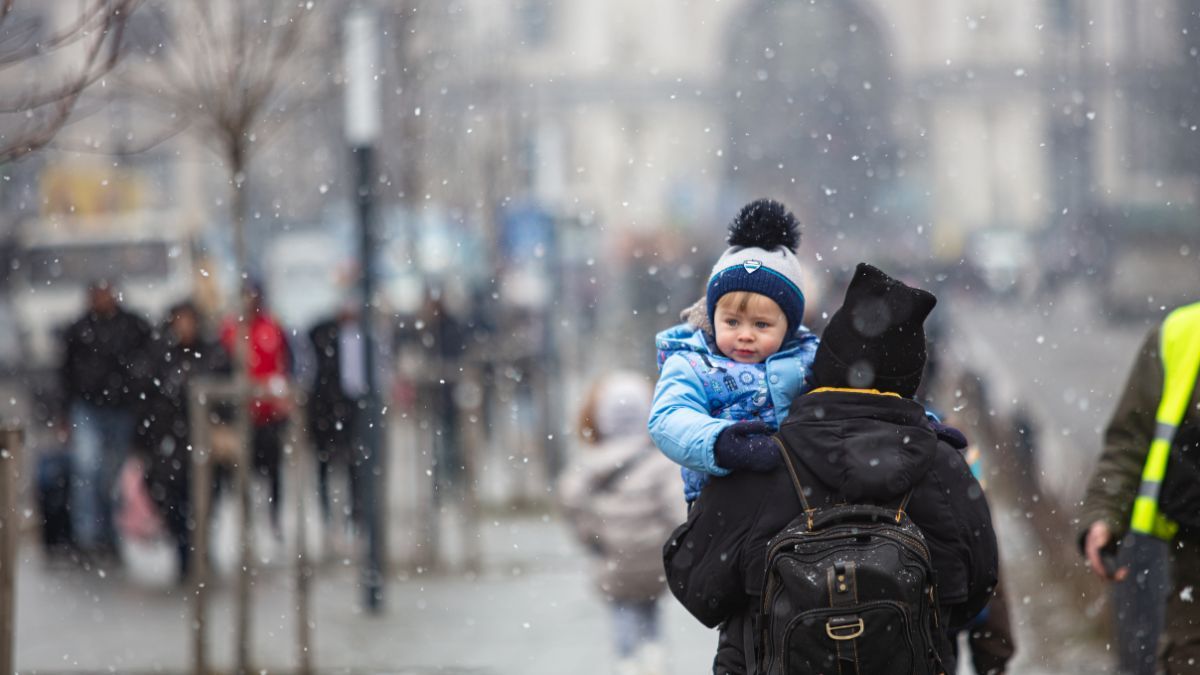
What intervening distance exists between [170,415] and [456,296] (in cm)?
1308

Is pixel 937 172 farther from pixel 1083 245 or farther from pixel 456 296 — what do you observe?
pixel 456 296

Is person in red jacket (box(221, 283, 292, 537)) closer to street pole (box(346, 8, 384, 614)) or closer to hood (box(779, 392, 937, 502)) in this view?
street pole (box(346, 8, 384, 614))

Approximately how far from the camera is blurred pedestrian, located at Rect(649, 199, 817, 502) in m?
3.43

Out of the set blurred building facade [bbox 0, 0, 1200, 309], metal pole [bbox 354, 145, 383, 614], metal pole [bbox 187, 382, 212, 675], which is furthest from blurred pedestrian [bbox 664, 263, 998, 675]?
blurred building facade [bbox 0, 0, 1200, 309]

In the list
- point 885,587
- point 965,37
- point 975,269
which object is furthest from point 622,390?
point 965,37

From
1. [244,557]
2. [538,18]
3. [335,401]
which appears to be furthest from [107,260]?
[538,18]

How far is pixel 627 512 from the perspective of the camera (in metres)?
6.13

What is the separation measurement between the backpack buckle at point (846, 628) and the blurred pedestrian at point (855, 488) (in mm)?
75

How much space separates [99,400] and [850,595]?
8718 millimetres

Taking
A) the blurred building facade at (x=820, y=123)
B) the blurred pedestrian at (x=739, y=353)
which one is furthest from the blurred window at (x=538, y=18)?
the blurred pedestrian at (x=739, y=353)

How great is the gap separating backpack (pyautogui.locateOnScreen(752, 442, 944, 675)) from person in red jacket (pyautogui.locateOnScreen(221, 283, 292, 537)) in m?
6.63

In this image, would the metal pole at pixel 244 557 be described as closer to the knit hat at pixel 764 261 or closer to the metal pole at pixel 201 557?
the metal pole at pixel 201 557

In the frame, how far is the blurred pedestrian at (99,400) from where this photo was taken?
10.7 m

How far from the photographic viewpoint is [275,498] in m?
10.9
